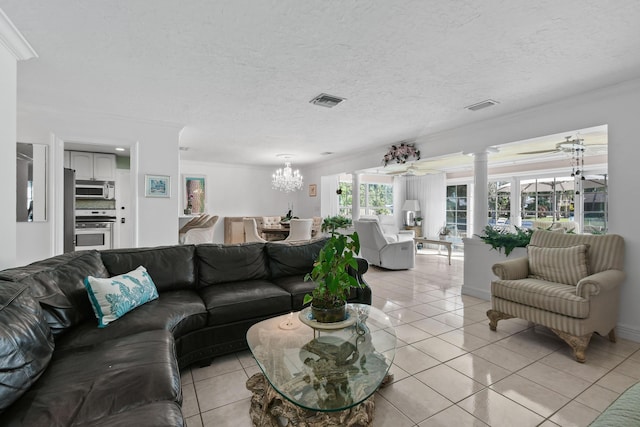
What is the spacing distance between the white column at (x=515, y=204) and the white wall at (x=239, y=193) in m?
5.27

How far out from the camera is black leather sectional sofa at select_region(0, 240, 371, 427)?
1.17m

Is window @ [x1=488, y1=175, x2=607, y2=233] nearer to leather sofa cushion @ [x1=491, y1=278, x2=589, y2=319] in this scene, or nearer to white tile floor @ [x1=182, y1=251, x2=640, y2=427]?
leather sofa cushion @ [x1=491, y1=278, x2=589, y2=319]

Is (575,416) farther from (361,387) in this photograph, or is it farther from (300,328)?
(300,328)

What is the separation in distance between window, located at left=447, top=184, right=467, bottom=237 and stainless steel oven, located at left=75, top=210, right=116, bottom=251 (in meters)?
8.44

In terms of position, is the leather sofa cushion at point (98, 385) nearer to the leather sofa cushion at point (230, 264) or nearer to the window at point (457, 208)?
the leather sofa cushion at point (230, 264)

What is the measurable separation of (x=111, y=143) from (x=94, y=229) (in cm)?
307

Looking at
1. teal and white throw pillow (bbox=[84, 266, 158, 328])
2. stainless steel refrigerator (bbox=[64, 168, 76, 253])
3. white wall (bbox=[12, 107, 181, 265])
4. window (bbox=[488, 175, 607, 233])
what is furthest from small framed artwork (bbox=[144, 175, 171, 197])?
window (bbox=[488, 175, 607, 233])

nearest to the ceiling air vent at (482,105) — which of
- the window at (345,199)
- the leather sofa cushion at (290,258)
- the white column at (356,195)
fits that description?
the leather sofa cushion at (290,258)

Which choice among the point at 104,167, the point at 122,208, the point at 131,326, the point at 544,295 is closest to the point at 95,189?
the point at 104,167

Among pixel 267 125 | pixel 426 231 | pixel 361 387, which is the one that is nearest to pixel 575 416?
pixel 361 387

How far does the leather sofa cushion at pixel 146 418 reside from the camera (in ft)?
3.53

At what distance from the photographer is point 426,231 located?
9.20 metres

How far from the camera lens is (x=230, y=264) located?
9.75 ft

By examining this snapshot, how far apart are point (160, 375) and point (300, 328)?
83 centimetres
